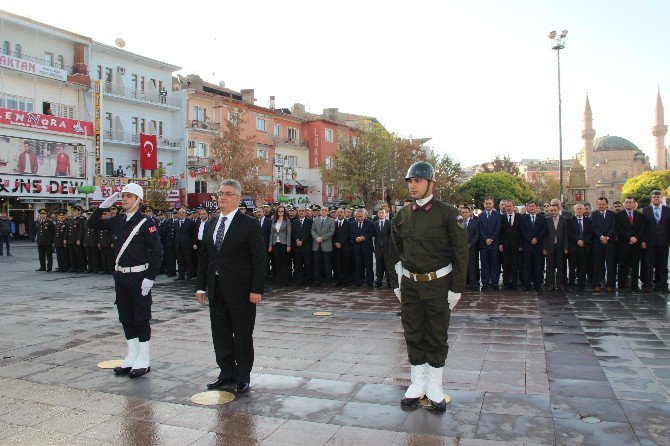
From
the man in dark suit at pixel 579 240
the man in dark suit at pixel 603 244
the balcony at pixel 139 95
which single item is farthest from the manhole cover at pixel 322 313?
the balcony at pixel 139 95

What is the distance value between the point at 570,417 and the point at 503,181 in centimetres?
Result: 6227

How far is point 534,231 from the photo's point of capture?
12711 mm

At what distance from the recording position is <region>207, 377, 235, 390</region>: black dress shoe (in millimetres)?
5738

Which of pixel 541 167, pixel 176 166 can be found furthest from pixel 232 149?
pixel 541 167

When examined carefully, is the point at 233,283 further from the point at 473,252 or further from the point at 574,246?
the point at 574,246

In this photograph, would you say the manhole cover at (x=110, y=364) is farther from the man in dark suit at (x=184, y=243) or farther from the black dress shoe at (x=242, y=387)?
the man in dark suit at (x=184, y=243)

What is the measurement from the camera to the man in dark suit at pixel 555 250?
12.6 metres

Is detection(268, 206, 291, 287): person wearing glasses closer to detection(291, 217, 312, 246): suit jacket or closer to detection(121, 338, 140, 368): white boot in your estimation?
detection(291, 217, 312, 246): suit jacket

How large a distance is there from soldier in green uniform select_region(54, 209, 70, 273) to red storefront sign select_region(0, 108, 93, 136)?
18441 millimetres

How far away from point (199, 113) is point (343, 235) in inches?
1475

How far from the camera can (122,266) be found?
20.7 feet

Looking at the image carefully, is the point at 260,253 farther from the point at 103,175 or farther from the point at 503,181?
the point at 503,181

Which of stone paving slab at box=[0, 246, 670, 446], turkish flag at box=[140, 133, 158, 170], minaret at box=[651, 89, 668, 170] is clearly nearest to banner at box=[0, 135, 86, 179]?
turkish flag at box=[140, 133, 158, 170]

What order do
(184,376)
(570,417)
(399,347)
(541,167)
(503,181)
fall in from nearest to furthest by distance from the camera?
(570,417) < (184,376) < (399,347) < (503,181) < (541,167)
